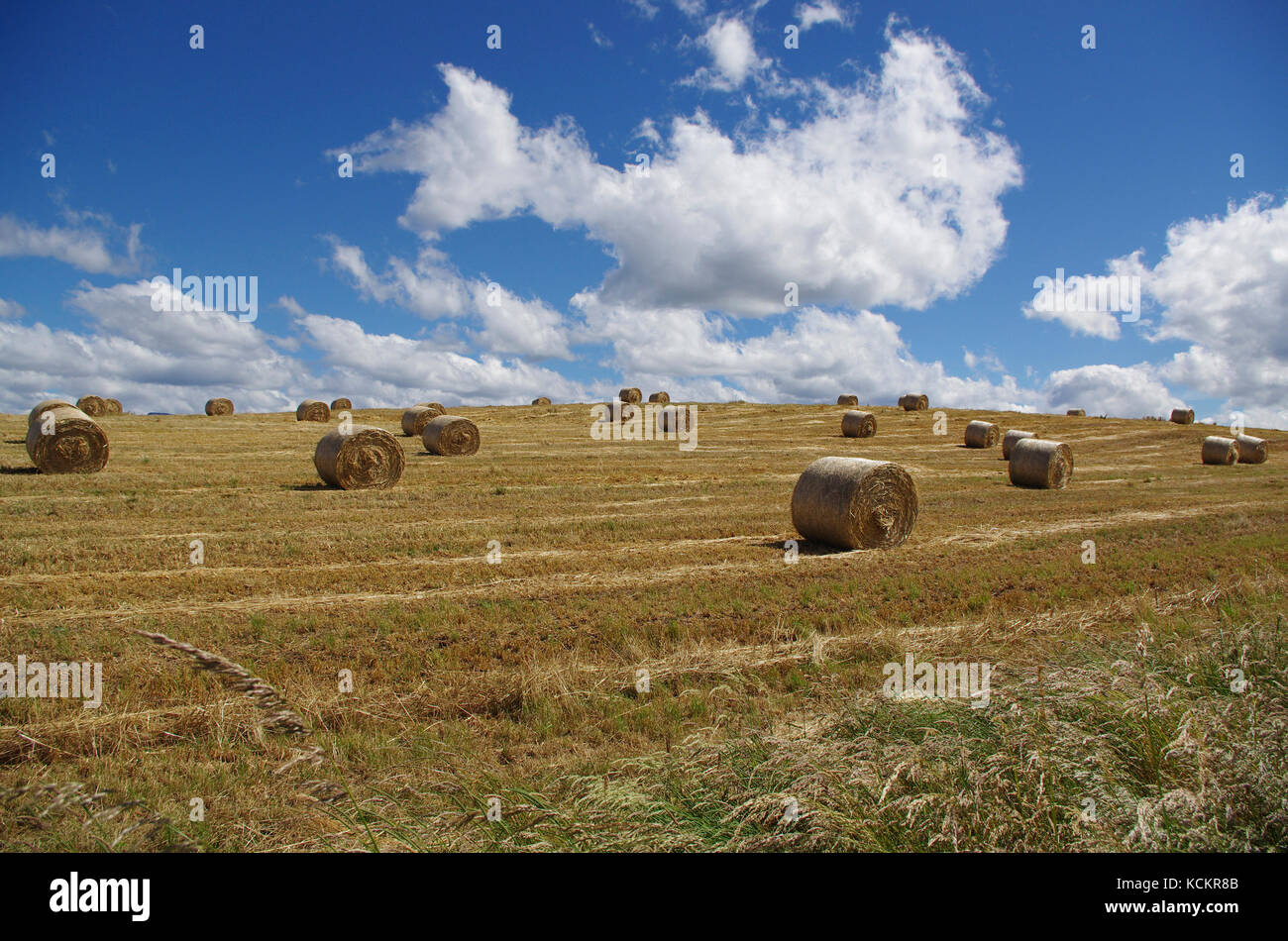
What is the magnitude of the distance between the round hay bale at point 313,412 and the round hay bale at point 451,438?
20682 mm

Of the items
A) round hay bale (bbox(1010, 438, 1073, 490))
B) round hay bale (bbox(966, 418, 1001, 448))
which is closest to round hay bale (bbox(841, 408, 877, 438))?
round hay bale (bbox(966, 418, 1001, 448))

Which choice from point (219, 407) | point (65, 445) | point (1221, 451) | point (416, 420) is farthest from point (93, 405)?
point (1221, 451)

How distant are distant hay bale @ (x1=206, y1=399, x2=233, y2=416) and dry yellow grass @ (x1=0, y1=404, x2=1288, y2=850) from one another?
3471 cm

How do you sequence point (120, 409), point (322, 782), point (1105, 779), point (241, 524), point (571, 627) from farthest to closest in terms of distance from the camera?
1. point (120, 409)
2. point (241, 524)
3. point (571, 627)
4. point (322, 782)
5. point (1105, 779)

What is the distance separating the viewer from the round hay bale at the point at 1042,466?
22.2 m

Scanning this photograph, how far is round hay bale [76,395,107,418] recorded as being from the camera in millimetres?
41375

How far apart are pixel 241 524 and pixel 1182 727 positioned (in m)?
13.8

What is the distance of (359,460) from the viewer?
18.4 metres

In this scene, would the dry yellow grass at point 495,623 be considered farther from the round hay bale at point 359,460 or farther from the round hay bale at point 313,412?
the round hay bale at point 313,412

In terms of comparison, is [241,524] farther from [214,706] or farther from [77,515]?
[214,706]

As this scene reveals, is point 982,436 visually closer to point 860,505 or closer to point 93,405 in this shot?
point 860,505

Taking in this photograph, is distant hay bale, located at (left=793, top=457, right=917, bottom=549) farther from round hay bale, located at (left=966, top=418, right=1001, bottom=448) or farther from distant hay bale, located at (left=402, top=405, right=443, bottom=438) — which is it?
round hay bale, located at (left=966, top=418, right=1001, bottom=448)

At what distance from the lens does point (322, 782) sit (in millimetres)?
3938
